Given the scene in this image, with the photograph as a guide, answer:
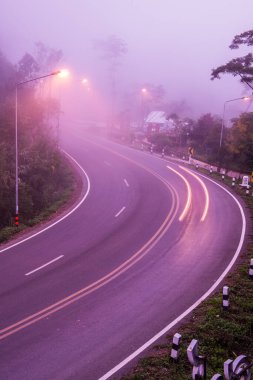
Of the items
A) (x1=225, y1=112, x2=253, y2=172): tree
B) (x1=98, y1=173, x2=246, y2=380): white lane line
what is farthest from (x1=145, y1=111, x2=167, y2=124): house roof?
(x1=98, y1=173, x2=246, y2=380): white lane line

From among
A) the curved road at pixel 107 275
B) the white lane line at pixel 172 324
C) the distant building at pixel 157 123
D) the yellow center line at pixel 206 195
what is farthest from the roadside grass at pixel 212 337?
the distant building at pixel 157 123

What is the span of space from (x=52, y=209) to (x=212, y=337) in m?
17.9

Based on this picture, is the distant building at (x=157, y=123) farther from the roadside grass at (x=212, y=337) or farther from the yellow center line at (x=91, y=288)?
the roadside grass at (x=212, y=337)

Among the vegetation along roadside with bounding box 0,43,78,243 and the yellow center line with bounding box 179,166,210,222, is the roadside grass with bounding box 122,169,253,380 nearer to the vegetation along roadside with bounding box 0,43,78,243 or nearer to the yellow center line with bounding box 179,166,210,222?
the yellow center line with bounding box 179,166,210,222

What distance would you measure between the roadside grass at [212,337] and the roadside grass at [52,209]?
12564mm

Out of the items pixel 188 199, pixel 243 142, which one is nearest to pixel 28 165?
pixel 188 199

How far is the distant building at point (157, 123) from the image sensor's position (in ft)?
271

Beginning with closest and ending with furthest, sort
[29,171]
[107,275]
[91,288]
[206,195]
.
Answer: [91,288] < [107,275] < [206,195] < [29,171]

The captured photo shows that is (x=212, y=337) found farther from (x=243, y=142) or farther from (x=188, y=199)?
(x=243, y=142)

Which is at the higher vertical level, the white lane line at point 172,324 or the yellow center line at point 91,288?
the white lane line at point 172,324

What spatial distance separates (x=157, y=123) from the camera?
3526 inches

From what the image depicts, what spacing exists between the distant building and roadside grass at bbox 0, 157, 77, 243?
138 feet

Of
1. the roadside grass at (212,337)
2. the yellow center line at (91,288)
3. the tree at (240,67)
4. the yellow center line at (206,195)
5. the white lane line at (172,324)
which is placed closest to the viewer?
the roadside grass at (212,337)

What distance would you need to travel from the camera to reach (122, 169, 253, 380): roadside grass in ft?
34.3
